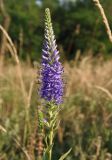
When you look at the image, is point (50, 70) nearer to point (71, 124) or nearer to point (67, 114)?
point (71, 124)

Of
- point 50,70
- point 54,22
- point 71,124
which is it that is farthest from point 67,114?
point 54,22

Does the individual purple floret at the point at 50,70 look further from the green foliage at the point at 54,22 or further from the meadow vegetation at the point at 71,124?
the green foliage at the point at 54,22

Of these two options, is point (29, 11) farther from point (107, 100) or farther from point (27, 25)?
point (107, 100)

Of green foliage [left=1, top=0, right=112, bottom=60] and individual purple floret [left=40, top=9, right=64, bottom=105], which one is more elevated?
green foliage [left=1, top=0, right=112, bottom=60]

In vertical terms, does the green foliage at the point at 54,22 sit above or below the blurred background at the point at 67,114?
above

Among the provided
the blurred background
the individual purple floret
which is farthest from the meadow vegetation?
the individual purple floret

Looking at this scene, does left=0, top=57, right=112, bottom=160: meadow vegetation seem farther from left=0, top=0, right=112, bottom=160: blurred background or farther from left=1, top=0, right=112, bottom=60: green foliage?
left=1, top=0, right=112, bottom=60: green foliage

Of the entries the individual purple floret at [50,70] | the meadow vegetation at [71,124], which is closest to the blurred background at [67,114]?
the meadow vegetation at [71,124]

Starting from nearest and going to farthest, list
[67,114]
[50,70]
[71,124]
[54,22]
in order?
[50,70] < [71,124] < [67,114] < [54,22]

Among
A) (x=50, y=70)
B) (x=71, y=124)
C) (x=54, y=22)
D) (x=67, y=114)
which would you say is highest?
(x=54, y=22)
